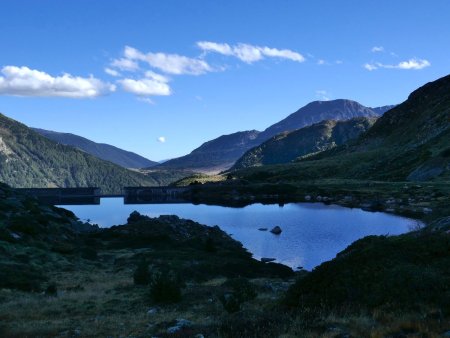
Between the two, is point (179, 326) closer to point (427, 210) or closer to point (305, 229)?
point (305, 229)

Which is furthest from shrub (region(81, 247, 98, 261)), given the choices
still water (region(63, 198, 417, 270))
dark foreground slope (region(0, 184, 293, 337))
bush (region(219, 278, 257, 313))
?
bush (region(219, 278, 257, 313))

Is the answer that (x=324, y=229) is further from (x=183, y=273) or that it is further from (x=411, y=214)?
(x=183, y=273)

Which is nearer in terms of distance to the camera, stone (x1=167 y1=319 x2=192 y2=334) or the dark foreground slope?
stone (x1=167 y1=319 x2=192 y2=334)

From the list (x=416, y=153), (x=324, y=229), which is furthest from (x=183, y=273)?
(x=416, y=153)

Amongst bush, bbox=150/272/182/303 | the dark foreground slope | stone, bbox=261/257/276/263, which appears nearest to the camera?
the dark foreground slope

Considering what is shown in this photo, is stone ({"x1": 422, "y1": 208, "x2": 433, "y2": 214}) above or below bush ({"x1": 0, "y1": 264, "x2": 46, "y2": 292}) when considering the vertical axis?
below

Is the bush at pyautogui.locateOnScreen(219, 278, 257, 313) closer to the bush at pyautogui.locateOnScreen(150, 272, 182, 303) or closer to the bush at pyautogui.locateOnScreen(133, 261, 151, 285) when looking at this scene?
the bush at pyautogui.locateOnScreen(150, 272, 182, 303)

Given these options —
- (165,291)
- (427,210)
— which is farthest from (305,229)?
(165,291)

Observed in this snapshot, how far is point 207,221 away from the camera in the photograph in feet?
378

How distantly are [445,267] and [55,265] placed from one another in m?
37.1

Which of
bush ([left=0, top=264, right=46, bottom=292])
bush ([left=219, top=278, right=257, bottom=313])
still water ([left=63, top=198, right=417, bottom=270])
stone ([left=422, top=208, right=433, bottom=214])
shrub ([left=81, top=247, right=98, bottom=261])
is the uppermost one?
bush ([left=219, top=278, right=257, bottom=313])

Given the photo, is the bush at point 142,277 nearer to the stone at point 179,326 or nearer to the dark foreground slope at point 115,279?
the dark foreground slope at point 115,279

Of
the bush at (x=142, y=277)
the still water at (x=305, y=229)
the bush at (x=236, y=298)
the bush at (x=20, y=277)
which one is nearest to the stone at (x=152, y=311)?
the bush at (x=236, y=298)

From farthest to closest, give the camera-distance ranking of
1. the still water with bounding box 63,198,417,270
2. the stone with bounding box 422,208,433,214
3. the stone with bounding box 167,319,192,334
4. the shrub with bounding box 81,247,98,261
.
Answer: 1. the stone with bounding box 422,208,433,214
2. the still water with bounding box 63,198,417,270
3. the shrub with bounding box 81,247,98,261
4. the stone with bounding box 167,319,192,334
